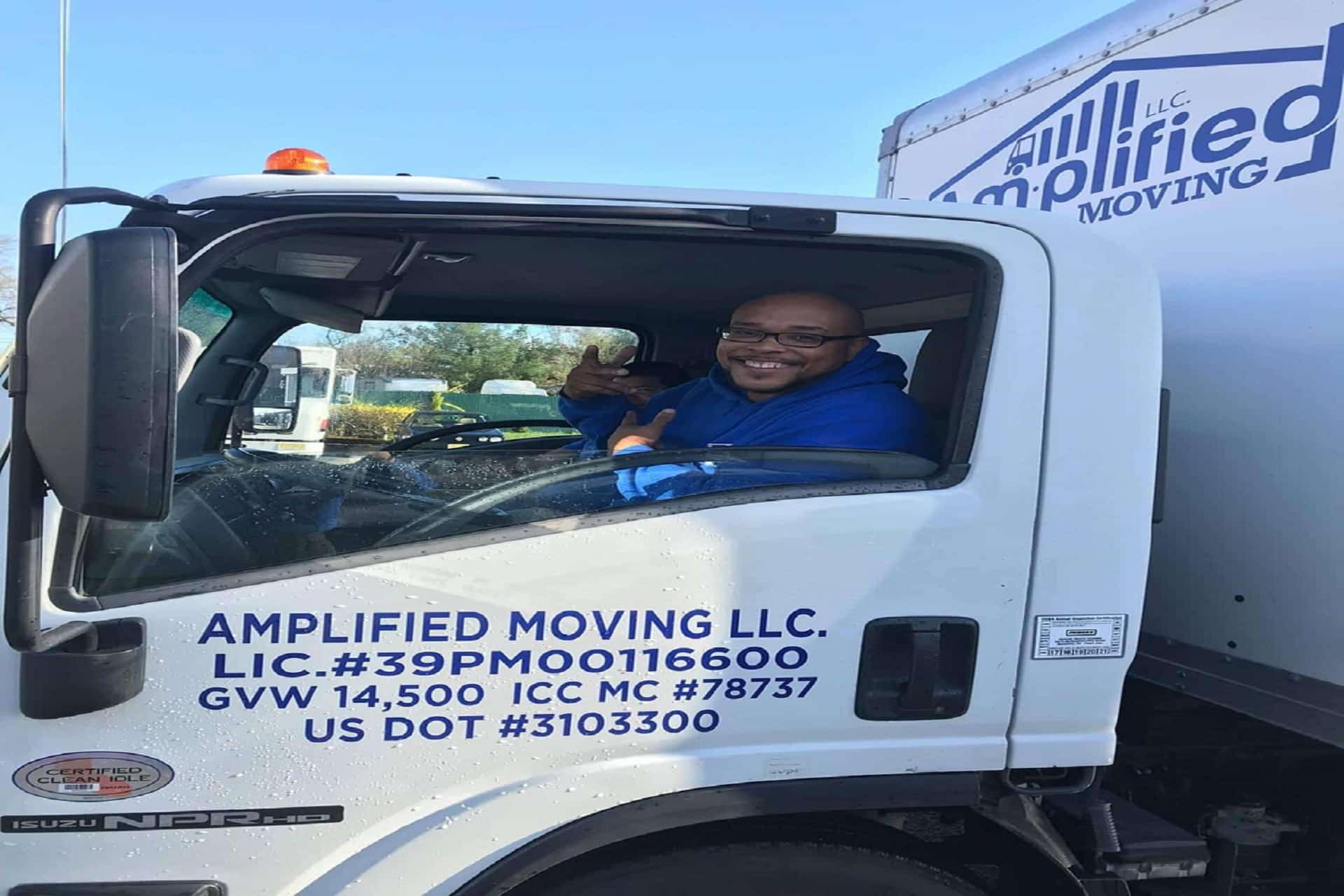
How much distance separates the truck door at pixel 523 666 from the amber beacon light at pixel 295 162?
0.53 meters

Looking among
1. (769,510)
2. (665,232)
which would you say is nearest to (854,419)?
(769,510)

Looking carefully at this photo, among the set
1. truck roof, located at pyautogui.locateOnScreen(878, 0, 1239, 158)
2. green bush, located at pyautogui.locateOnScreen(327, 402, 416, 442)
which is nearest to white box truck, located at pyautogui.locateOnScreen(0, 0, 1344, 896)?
green bush, located at pyautogui.locateOnScreen(327, 402, 416, 442)

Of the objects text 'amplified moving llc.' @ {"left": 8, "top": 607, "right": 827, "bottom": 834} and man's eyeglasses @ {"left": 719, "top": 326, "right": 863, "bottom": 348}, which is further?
Answer: man's eyeglasses @ {"left": 719, "top": 326, "right": 863, "bottom": 348}

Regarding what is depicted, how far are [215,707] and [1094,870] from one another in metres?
1.63

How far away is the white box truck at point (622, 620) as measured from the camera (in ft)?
4.65

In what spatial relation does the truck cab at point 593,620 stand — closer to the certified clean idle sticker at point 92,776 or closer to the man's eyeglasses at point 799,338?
the certified clean idle sticker at point 92,776

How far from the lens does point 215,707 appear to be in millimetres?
1422

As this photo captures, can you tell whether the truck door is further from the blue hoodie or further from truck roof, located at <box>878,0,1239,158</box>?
truck roof, located at <box>878,0,1239,158</box>

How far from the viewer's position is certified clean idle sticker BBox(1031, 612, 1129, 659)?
5.35ft

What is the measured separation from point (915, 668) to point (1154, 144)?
144cm

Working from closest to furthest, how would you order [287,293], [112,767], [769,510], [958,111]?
1. [112,767]
2. [769,510]
3. [287,293]
4. [958,111]

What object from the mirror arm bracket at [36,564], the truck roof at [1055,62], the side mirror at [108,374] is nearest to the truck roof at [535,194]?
the mirror arm bracket at [36,564]

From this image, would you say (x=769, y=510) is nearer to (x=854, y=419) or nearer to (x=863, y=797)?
(x=854, y=419)

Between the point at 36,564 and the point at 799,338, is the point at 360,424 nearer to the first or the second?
the point at 36,564
